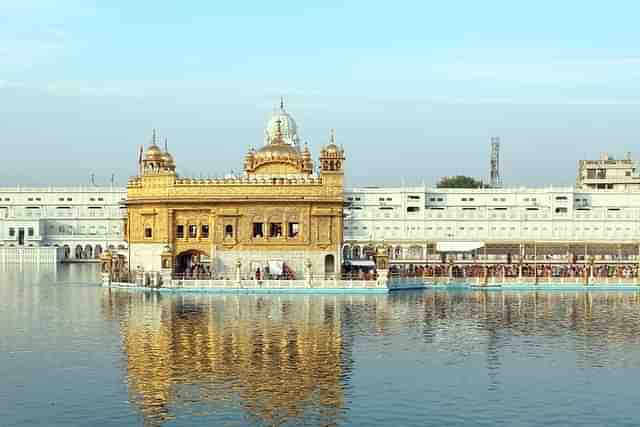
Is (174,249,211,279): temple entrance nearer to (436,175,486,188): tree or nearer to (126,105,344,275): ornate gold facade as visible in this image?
(126,105,344,275): ornate gold facade

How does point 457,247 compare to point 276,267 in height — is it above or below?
above

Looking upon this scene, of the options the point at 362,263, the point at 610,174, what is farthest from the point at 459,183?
the point at 362,263

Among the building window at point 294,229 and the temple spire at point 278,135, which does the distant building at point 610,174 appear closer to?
the temple spire at point 278,135

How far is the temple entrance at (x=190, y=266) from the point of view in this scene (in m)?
55.5

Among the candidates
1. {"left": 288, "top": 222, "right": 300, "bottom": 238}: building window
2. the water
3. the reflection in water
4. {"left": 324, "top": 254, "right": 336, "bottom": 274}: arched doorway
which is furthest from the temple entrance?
the water

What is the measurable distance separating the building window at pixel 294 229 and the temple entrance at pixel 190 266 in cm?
520

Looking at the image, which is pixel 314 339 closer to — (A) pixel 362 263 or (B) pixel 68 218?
(A) pixel 362 263

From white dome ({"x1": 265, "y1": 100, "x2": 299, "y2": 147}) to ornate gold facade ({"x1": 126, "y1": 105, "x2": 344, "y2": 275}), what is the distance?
2173cm

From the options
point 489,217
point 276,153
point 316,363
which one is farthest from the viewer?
point 489,217

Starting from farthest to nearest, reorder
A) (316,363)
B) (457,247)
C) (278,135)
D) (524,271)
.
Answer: (457,247) → (278,135) → (524,271) → (316,363)

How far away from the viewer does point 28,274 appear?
3132 inches

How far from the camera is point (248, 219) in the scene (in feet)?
181

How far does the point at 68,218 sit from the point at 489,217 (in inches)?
2023

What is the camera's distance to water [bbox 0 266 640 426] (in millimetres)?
23453
